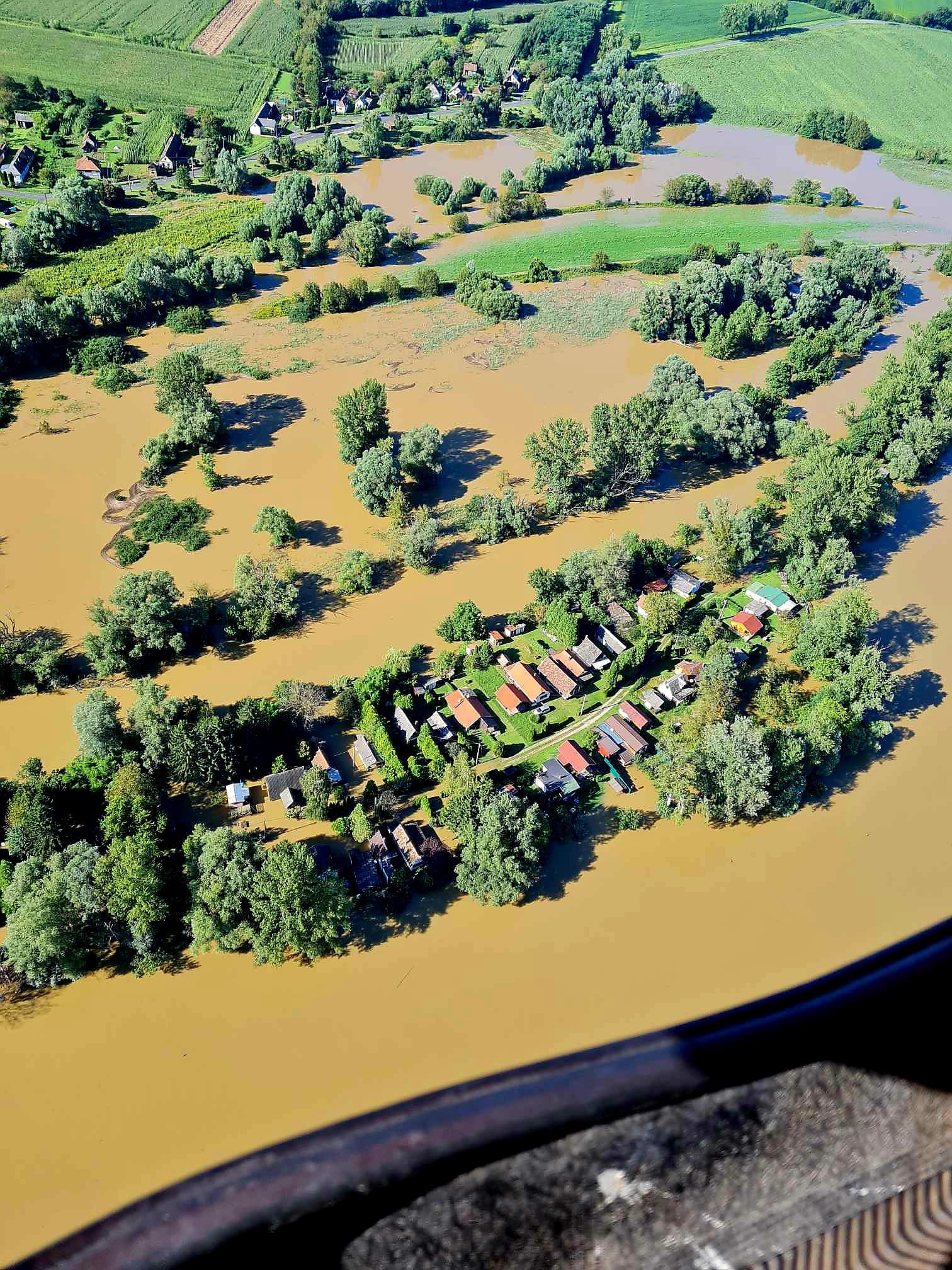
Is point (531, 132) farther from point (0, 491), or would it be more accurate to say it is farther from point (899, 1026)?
point (899, 1026)

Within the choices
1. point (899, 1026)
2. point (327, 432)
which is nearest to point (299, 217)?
point (327, 432)

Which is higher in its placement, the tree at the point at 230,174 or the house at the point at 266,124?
the house at the point at 266,124

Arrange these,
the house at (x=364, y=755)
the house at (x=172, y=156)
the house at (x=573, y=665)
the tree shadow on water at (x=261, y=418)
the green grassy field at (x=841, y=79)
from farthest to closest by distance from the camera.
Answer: the green grassy field at (x=841, y=79) < the house at (x=172, y=156) < the tree shadow on water at (x=261, y=418) < the house at (x=573, y=665) < the house at (x=364, y=755)

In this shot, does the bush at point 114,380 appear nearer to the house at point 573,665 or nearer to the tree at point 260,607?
the tree at point 260,607

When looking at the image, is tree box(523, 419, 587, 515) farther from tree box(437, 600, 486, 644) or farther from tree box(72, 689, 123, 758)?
tree box(72, 689, 123, 758)

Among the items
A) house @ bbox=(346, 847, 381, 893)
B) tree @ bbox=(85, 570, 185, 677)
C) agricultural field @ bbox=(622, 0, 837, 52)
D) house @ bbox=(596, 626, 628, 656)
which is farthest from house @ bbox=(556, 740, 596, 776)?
agricultural field @ bbox=(622, 0, 837, 52)

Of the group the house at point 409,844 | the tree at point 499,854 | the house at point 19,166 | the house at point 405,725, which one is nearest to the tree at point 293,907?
the house at point 409,844

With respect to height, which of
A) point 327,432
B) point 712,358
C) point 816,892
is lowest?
point 816,892

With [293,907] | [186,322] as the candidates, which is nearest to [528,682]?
[293,907]
